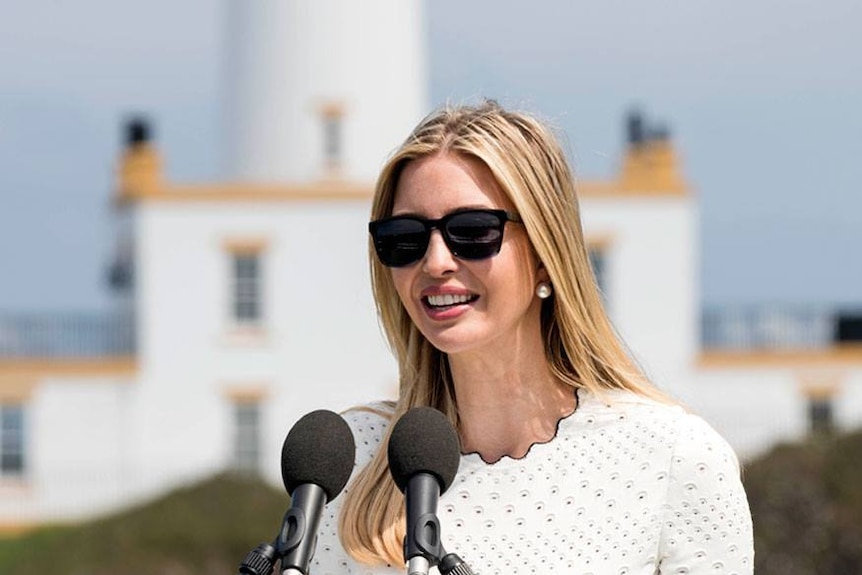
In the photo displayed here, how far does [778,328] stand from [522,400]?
28.5 meters

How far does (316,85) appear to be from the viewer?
98.7 feet

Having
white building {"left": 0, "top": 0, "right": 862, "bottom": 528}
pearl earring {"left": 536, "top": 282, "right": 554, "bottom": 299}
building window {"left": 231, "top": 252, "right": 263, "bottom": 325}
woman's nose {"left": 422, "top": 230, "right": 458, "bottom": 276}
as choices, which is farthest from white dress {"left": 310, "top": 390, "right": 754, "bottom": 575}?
building window {"left": 231, "top": 252, "right": 263, "bottom": 325}

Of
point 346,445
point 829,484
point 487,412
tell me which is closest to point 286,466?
point 346,445

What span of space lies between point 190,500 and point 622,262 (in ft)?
27.8

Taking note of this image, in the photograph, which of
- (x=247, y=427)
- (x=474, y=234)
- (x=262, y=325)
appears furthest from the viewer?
(x=262, y=325)

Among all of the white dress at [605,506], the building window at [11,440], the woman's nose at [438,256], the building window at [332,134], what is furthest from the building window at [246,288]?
the woman's nose at [438,256]

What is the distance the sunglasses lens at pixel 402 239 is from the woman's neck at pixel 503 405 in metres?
0.22

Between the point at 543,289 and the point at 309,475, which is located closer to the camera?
the point at 309,475

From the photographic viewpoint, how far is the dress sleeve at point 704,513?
3.37m

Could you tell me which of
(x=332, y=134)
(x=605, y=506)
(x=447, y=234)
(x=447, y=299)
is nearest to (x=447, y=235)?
(x=447, y=234)

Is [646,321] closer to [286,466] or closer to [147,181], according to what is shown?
[147,181]

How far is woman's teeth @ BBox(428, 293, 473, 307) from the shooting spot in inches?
132

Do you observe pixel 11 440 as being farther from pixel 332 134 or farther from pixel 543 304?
pixel 543 304

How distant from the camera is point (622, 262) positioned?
30094 millimetres
